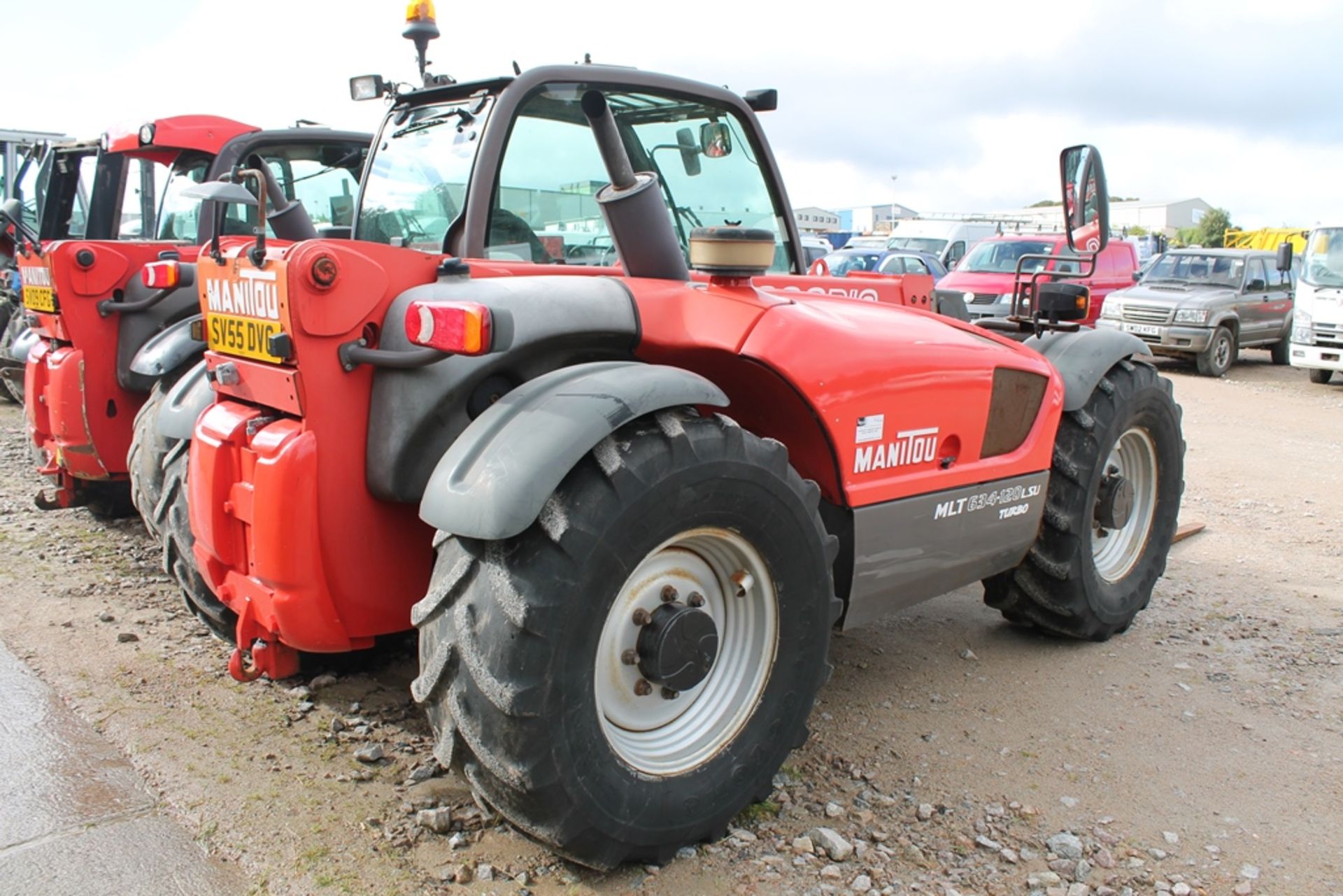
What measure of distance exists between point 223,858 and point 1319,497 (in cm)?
717

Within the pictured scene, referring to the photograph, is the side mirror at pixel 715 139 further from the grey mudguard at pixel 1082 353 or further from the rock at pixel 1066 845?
the rock at pixel 1066 845

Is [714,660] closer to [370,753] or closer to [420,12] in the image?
[370,753]

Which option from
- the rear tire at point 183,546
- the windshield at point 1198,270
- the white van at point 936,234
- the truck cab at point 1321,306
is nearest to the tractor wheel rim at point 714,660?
the rear tire at point 183,546

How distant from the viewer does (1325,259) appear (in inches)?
556

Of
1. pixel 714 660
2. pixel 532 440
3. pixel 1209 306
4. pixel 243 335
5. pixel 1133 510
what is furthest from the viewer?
pixel 1209 306

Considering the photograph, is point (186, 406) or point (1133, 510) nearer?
point (186, 406)

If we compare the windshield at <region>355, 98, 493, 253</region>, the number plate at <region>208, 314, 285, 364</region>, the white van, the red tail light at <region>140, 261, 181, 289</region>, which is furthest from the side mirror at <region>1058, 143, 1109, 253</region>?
the white van

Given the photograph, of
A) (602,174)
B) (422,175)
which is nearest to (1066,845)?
(602,174)

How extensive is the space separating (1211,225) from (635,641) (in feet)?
175

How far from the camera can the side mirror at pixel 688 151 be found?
3.84 meters

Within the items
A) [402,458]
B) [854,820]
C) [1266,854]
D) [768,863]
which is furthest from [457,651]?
[1266,854]

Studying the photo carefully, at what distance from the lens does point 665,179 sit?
Answer: 149 inches

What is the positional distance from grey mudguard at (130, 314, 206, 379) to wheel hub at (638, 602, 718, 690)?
10.9 feet

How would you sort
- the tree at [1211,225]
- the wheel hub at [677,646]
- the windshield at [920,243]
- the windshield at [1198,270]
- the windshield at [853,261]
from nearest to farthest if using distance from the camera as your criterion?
the wheel hub at [677,646] < the windshield at [1198,270] < the windshield at [853,261] < the windshield at [920,243] < the tree at [1211,225]
